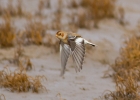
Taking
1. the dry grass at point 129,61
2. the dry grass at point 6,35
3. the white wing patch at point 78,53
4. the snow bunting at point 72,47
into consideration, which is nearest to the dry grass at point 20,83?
the snow bunting at point 72,47

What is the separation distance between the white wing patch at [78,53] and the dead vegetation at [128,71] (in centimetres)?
46

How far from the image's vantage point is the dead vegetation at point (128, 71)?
507 cm

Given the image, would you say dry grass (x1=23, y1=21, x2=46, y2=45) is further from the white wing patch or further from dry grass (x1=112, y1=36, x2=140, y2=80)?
the white wing patch

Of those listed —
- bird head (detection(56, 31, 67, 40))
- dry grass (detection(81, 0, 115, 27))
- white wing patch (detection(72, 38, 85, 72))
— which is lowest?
dry grass (detection(81, 0, 115, 27))

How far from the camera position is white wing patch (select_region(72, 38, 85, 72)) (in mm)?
5195

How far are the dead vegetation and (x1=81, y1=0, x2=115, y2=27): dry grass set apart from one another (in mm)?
2001

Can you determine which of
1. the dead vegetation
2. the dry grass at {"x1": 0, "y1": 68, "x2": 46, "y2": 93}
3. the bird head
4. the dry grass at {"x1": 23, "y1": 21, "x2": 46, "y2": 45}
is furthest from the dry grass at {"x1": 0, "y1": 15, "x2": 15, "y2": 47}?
the bird head

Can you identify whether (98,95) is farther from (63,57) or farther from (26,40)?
(26,40)

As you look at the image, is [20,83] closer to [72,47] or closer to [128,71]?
[72,47]

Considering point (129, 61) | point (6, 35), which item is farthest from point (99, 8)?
point (129, 61)

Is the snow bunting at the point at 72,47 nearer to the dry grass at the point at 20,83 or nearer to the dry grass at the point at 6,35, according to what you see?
the dry grass at the point at 20,83

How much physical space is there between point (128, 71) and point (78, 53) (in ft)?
3.49

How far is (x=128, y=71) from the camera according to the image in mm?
6090

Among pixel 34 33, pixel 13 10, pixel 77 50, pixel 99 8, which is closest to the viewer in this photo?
pixel 77 50
